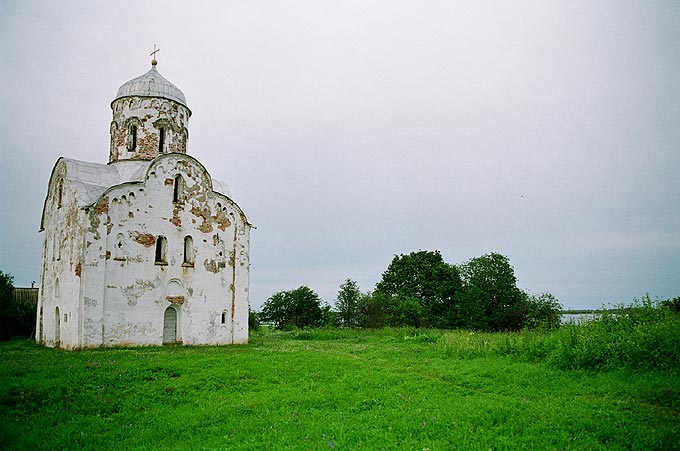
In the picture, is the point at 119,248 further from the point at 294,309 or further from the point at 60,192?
the point at 294,309

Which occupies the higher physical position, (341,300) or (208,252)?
(208,252)

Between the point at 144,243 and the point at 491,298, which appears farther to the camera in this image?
the point at 491,298

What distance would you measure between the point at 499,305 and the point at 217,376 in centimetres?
3625

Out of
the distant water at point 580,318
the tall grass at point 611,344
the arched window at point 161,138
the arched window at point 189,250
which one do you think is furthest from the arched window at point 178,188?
the distant water at point 580,318

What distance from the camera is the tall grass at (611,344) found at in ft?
42.7

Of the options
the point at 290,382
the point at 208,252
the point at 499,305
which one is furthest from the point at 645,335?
the point at 499,305

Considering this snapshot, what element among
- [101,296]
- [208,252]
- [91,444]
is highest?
[208,252]

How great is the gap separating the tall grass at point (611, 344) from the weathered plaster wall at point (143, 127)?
1994cm

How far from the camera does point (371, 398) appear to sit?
11984mm

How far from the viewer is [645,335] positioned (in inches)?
528

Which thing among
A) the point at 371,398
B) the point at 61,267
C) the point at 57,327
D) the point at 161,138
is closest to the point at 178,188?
the point at 161,138

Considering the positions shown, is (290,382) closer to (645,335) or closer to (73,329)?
(645,335)

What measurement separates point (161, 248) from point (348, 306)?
65.1 ft

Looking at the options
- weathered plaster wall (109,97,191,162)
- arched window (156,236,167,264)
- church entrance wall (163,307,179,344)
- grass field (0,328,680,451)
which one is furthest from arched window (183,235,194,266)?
grass field (0,328,680,451)
